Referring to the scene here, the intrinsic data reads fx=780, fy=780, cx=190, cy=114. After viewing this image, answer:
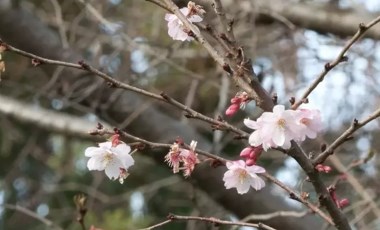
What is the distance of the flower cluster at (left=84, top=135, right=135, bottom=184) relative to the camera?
1.14 m

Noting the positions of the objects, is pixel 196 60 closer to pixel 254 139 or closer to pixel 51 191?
pixel 51 191

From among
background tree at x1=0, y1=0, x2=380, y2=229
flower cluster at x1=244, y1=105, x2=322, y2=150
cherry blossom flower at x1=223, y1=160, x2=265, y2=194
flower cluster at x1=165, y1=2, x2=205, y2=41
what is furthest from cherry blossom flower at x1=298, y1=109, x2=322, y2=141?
background tree at x1=0, y1=0, x2=380, y2=229

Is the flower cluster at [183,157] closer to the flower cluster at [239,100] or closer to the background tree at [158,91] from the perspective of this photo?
the flower cluster at [239,100]

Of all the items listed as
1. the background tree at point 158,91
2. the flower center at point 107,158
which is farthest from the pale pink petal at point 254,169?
the background tree at point 158,91

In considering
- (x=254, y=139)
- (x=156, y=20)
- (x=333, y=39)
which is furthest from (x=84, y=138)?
(x=254, y=139)

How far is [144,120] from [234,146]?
1.21 meters

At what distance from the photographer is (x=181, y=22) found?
3.82ft

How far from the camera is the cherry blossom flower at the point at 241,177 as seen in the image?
1.13 meters

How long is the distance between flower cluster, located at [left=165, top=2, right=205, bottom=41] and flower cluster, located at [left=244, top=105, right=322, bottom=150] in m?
0.20

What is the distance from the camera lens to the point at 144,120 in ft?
8.87

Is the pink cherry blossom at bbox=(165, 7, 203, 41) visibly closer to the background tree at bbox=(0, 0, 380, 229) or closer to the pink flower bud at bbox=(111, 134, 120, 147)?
the pink flower bud at bbox=(111, 134, 120, 147)

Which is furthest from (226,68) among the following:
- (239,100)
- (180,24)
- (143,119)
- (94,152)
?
(143,119)

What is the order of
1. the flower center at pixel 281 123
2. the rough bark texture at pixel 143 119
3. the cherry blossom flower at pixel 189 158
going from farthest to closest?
the rough bark texture at pixel 143 119 → the cherry blossom flower at pixel 189 158 → the flower center at pixel 281 123

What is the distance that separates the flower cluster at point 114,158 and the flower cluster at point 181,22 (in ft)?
0.61
